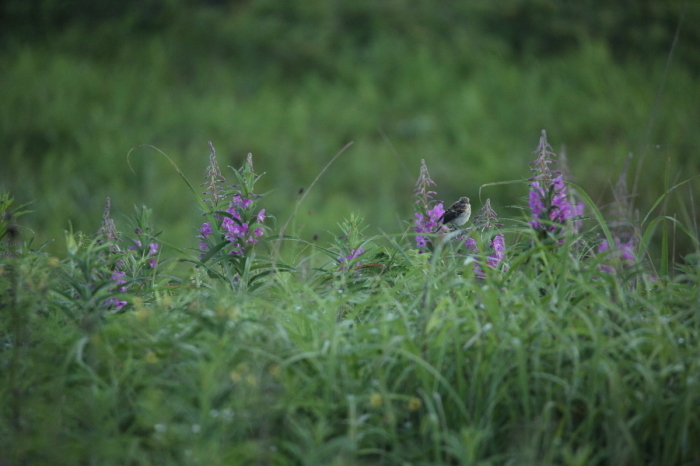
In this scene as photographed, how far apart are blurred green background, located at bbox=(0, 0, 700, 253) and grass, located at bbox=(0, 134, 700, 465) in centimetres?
464

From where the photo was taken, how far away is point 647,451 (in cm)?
188

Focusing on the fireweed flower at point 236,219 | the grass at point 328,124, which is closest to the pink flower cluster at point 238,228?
the fireweed flower at point 236,219

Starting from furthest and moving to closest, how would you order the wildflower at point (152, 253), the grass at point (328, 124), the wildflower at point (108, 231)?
the grass at point (328, 124), the wildflower at point (152, 253), the wildflower at point (108, 231)

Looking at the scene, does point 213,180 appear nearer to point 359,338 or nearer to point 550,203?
point 359,338

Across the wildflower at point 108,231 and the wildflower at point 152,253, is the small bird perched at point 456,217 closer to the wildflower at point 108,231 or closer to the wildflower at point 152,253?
the wildflower at point 152,253

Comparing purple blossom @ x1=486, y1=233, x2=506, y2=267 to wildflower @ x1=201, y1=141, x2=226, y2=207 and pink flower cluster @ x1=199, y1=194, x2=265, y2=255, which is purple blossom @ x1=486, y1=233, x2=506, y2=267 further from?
wildflower @ x1=201, y1=141, x2=226, y2=207

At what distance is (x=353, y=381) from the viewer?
6.23ft

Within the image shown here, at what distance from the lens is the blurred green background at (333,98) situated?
7.89 m

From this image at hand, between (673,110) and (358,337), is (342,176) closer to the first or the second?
(673,110)

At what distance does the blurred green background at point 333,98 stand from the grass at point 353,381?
4.64m

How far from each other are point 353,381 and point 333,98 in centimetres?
833

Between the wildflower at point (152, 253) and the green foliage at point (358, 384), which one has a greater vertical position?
the wildflower at point (152, 253)

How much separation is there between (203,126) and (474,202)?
3.87m

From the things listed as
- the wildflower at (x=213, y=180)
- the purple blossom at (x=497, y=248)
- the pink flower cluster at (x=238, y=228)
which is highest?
the wildflower at (x=213, y=180)
